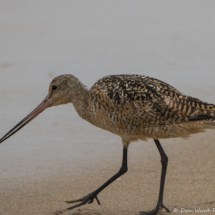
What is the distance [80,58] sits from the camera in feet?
31.0

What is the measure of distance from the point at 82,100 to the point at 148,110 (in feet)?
2.57

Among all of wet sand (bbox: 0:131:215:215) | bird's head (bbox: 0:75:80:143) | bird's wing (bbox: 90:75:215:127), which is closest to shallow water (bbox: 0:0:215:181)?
wet sand (bbox: 0:131:215:215)

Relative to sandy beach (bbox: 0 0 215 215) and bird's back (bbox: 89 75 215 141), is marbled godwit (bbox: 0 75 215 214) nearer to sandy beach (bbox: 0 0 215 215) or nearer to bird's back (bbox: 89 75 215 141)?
bird's back (bbox: 89 75 215 141)

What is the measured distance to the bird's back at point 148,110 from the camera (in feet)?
13.2

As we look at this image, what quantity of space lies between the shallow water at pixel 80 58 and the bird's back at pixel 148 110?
1455 millimetres

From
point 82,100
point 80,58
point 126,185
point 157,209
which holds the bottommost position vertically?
point 157,209

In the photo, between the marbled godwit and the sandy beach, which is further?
the sandy beach

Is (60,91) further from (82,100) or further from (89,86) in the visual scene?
(89,86)

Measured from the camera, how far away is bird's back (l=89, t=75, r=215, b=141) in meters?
4.02

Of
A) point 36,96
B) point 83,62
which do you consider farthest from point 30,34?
point 36,96

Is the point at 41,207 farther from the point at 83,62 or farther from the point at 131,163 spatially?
the point at 83,62

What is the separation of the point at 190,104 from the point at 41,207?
1695 mm

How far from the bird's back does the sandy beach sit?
2.49 feet

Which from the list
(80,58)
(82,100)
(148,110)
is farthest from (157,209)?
(80,58)
